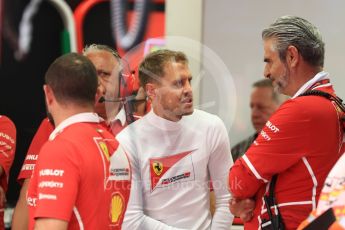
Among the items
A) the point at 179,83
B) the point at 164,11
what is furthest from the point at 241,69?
the point at 179,83

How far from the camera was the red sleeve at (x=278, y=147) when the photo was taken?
6.67ft

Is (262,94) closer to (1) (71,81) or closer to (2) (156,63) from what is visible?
(2) (156,63)

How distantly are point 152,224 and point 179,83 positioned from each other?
23.6 inches

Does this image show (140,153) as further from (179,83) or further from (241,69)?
(241,69)

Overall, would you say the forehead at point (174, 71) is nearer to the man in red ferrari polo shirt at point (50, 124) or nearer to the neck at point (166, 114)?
the neck at point (166, 114)

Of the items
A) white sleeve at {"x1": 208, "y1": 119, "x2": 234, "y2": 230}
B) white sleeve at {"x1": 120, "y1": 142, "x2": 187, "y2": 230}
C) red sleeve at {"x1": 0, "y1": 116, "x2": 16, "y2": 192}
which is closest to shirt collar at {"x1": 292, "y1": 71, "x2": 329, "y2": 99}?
white sleeve at {"x1": 208, "y1": 119, "x2": 234, "y2": 230}

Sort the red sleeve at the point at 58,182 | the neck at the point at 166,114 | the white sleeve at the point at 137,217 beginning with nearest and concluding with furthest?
the red sleeve at the point at 58,182 < the white sleeve at the point at 137,217 < the neck at the point at 166,114

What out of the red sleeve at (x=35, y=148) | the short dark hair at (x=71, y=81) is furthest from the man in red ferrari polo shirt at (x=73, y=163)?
the red sleeve at (x=35, y=148)

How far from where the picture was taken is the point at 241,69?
10.7 feet

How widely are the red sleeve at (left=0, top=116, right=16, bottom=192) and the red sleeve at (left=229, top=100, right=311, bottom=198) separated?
1.23 m

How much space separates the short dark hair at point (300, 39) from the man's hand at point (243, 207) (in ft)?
1.70

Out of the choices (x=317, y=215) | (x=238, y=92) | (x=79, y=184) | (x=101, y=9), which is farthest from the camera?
(x=101, y=9)

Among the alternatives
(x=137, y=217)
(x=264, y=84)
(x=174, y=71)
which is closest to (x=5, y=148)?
(x=137, y=217)

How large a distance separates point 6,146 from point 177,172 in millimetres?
837
